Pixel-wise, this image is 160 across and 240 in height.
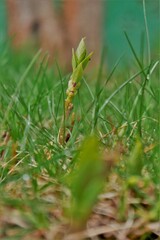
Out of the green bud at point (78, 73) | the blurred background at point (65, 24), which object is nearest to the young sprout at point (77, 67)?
the green bud at point (78, 73)

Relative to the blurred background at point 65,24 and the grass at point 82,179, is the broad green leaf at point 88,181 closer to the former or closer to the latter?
the grass at point 82,179

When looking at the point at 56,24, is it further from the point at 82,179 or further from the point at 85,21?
the point at 82,179

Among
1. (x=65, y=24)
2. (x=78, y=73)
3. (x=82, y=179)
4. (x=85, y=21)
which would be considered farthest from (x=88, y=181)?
(x=65, y=24)

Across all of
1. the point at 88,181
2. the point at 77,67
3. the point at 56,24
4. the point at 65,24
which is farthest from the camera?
the point at 65,24

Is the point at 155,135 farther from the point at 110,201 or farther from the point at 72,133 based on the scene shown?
the point at 110,201

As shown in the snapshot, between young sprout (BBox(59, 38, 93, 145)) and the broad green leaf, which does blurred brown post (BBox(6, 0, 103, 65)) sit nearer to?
young sprout (BBox(59, 38, 93, 145))

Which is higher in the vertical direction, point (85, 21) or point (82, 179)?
point (82, 179)

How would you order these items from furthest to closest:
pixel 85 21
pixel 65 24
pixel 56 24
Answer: pixel 65 24 < pixel 56 24 < pixel 85 21

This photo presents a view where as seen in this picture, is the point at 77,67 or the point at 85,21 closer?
the point at 77,67

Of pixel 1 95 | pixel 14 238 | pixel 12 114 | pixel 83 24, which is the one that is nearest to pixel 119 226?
pixel 14 238

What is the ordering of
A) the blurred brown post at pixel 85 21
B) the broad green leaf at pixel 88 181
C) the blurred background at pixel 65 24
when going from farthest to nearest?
the blurred brown post at pixel 85 21 < the blurred background at pixel 65 24 < the broad green leaf at pixel 88 181
